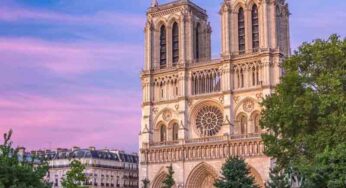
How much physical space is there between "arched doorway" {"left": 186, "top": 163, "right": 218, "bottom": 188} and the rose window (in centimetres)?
374

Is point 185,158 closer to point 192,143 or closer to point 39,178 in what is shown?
point 192,143

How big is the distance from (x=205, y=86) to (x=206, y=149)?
273 inches

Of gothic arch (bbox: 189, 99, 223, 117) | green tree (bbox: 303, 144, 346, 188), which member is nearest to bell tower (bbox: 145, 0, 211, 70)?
gothic arch (bbox: 189, 99, 223, 117)

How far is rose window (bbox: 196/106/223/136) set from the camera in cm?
A: 6184

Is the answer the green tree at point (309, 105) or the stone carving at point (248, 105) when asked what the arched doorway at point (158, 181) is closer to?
the stone carving at point (248, 105)

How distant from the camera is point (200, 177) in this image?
6138cm

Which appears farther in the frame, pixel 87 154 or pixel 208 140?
pixel 87 154

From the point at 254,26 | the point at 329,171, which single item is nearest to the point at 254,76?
the point at 254,26

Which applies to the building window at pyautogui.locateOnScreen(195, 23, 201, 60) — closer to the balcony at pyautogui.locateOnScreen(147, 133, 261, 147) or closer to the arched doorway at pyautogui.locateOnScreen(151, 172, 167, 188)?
the balcony at pyautogui.locateOnScreen(147, 133, 261, 147)

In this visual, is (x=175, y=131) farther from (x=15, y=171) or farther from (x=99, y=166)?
(x=15, y=171)

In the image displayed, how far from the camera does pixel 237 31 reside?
205 ft

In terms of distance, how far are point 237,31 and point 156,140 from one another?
14827 mm

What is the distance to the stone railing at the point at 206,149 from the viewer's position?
5775 centimetres

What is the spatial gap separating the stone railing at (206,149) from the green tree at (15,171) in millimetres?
35310
